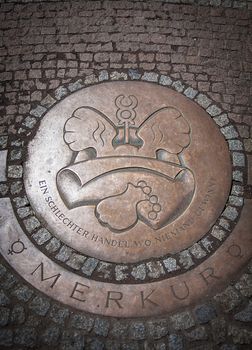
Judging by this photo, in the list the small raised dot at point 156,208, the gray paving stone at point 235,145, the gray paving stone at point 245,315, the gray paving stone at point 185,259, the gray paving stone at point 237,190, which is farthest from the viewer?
the gray paving stone at point 235,145

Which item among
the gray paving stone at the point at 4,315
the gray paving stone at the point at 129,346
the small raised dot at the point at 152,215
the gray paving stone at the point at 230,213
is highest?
the gray paving stone at the point at 230,213

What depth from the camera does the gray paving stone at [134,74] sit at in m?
4.11

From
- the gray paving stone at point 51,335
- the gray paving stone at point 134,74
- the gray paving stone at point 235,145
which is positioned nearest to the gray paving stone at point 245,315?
the gray paving stone at point 51,335

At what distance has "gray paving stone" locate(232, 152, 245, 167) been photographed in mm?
3677

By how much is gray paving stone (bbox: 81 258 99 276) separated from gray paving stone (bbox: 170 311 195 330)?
0.74 metres

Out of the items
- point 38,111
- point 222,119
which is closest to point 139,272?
point 222,119

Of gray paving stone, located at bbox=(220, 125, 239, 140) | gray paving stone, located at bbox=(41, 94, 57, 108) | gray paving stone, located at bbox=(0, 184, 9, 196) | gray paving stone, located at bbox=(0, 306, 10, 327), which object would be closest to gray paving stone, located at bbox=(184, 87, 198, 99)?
gray paving stone, located at bbox=(220, 125, 239, 140)

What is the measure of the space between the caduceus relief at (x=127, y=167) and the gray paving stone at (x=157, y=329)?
0.79 m

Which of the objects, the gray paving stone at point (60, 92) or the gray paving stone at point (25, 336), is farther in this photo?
the gray paving stone at point (60, 92)

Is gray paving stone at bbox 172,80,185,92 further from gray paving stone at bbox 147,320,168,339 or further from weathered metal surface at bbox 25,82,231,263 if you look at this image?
gray paving stone at bbox 147,320,168,339

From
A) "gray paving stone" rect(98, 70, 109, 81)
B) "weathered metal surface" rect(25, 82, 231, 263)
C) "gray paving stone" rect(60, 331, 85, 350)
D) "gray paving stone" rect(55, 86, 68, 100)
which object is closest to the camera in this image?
"gray paving stone" rect(60, 331, 85, 350)

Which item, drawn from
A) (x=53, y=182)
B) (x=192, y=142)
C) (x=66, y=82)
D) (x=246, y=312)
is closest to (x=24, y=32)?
(x=66, y=82)

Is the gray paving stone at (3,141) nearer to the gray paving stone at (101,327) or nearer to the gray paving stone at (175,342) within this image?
the gray paving stone at (101,327)

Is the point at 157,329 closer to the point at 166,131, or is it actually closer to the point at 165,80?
the point at 166,131
